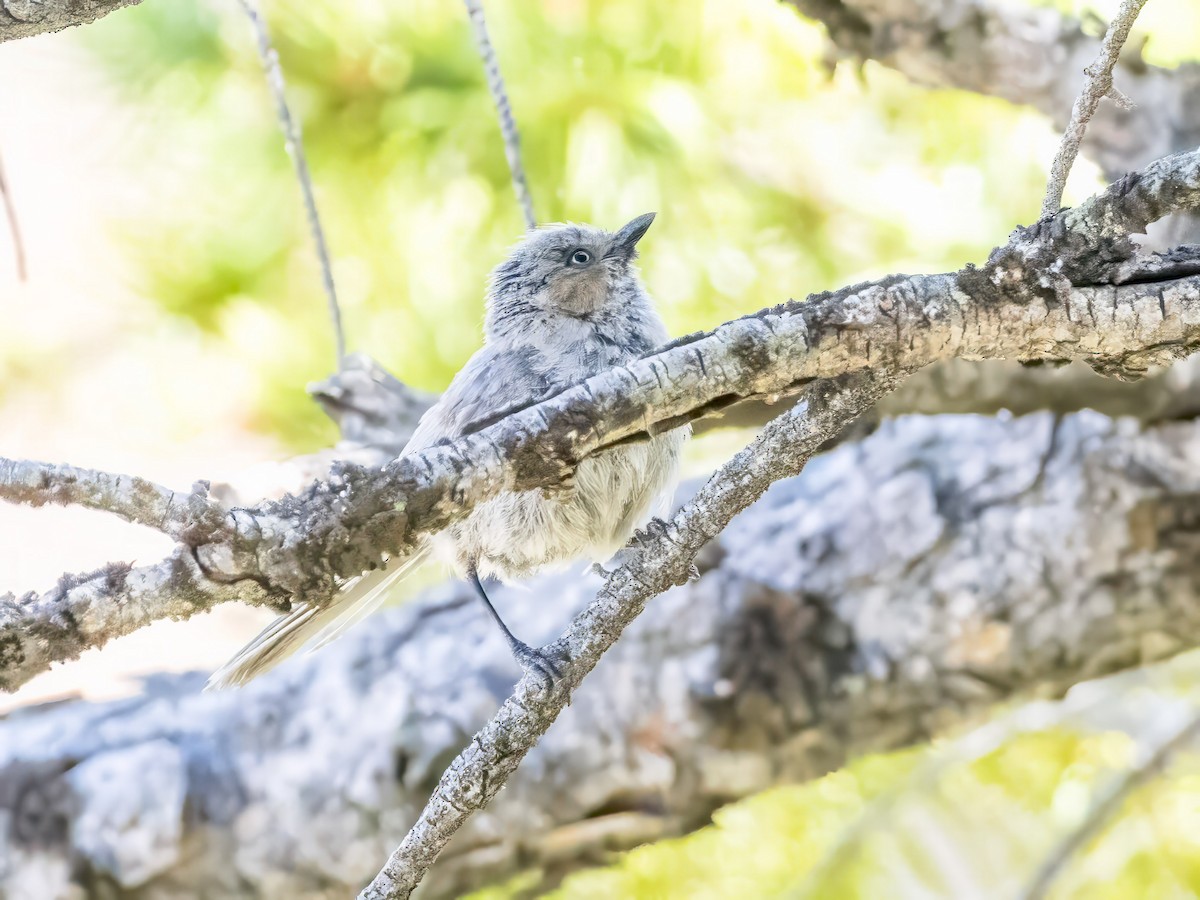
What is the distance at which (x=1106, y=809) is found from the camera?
2.30 metres

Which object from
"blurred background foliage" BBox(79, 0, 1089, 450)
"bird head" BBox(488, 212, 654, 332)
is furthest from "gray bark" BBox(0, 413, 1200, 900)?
"bird head" BBox(488, 212, 654, 332)

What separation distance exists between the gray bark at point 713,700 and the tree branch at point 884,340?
1.25 metres

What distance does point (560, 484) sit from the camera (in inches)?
46.8

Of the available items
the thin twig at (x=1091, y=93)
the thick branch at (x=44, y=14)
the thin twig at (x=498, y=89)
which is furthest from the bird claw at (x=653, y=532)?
the thick branch at (x=44, y=14)

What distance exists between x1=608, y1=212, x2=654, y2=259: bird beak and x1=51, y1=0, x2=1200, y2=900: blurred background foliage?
445 millimetres

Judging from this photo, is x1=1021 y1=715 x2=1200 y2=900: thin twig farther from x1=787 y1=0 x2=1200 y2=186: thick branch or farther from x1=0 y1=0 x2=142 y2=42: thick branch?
x1=0 y1=0 x2=142 y2=42: thick branch

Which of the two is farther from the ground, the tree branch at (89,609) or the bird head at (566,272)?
the bird head at (566,272)

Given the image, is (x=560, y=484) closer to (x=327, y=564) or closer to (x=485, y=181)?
(x=327, y=564)

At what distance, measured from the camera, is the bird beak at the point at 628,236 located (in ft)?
7.46

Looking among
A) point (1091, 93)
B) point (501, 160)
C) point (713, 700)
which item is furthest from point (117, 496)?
point (501, 160)

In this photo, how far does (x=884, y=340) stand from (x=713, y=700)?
4.75 feet

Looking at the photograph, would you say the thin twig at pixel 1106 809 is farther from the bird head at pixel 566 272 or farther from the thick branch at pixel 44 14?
the thick branch at pixel 44 14

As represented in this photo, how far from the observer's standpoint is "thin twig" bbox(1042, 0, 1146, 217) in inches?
48.9

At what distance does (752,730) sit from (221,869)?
123 centimetres
